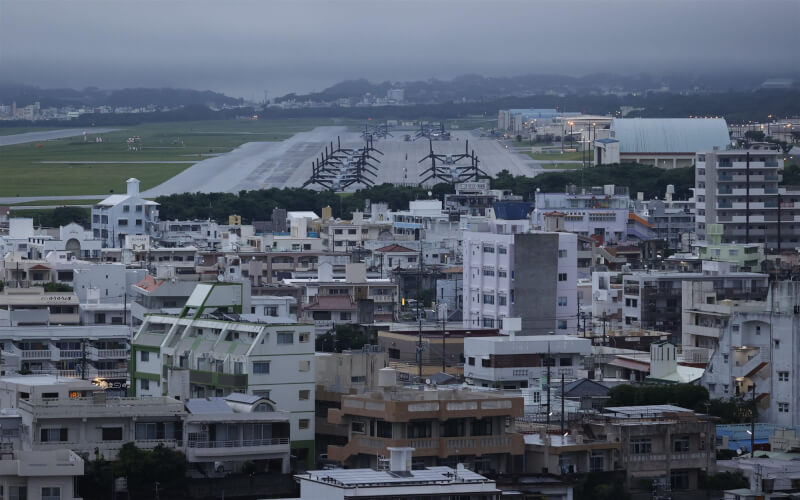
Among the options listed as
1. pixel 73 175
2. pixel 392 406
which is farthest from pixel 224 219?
pixel 392 406

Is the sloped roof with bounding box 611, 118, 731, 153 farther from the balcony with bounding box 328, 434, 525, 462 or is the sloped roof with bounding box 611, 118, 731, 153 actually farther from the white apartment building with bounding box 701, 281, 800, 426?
the balcony with bounding box 328, 434, 525, 462

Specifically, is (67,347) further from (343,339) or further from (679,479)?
(679,479)

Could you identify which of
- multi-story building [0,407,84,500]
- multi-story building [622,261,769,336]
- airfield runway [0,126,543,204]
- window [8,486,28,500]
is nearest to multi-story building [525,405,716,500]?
multi-story building [0,407,84,500]

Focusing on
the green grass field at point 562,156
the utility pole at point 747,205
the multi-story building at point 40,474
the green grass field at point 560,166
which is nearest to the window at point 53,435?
the multi-story building at point 40,474

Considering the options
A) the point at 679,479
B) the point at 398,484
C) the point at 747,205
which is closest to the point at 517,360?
the point at 679,479

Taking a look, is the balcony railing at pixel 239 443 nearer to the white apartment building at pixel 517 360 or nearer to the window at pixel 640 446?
the window at pixel 640 446

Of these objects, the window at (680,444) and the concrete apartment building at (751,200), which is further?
the concrete apartment building at (751,200)
